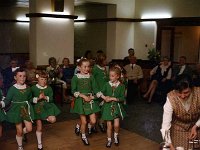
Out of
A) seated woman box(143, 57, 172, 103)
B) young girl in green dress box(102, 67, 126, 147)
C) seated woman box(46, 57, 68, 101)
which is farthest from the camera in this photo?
seated woman box(143, 57, 172, 103)

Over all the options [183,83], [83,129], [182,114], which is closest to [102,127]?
[83,129]

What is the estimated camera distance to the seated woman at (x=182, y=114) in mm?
2707

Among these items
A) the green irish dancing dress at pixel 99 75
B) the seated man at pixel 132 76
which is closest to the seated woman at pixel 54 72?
the seated man at pixel 132 76

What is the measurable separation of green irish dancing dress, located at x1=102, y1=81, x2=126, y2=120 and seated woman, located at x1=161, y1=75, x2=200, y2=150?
1.58 metres

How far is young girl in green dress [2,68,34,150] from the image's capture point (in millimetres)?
4039

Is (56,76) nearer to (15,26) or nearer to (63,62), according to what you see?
(63,62)

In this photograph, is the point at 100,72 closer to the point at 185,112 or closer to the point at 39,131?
the point at 39,131

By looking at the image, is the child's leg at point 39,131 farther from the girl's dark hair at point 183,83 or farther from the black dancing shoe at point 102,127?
the girl's dark hair at point 183,83

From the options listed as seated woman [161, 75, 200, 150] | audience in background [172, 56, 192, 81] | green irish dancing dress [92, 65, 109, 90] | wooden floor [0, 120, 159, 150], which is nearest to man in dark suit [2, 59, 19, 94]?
wooden floor [0, 120, 159, 150]

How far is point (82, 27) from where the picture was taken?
1155 centimetres

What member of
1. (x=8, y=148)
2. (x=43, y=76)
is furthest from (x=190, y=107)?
(x=8, y=148)

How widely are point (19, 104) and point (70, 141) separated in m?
1.08

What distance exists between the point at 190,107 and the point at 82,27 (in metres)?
9.11

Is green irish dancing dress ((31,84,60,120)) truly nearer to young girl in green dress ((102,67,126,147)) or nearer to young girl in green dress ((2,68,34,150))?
young girl in green dress ((2,68,34,150))
